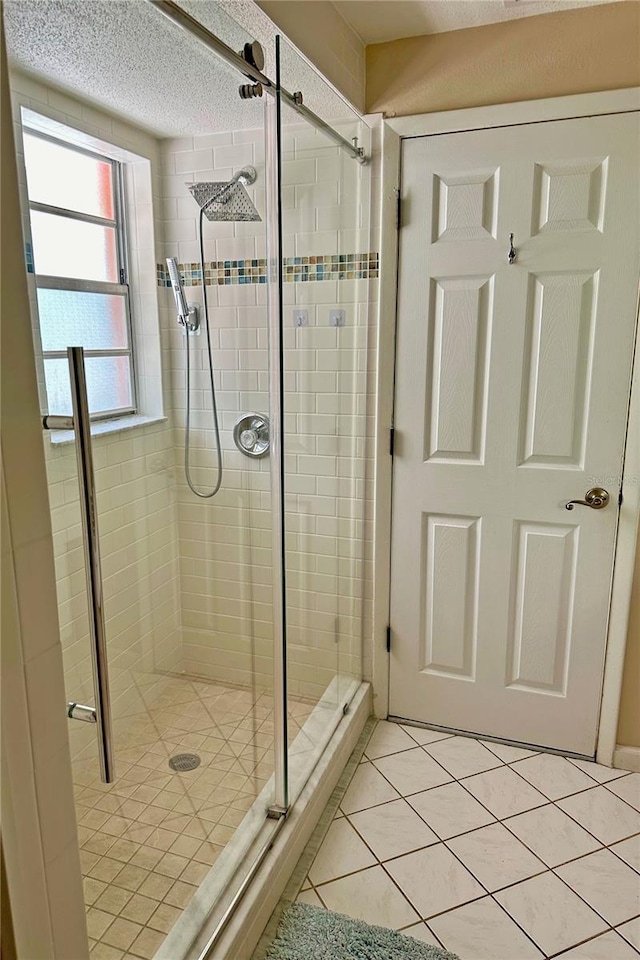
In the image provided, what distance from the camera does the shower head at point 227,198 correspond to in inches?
63.7

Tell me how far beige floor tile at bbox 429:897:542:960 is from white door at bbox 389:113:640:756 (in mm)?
801

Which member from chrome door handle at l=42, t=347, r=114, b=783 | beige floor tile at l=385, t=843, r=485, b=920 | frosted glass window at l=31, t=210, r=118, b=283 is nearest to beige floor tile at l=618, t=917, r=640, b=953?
beige floor tile at l=385, t=843, r=485, b=920

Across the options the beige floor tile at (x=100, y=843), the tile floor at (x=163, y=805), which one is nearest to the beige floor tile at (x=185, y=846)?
the tile floor at (x=163, y=805)

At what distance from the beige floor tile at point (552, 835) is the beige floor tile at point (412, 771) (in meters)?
0.29

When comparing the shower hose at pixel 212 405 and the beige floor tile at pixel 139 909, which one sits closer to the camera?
the beige floor tile at pixel 139 909

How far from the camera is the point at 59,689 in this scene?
0.93m

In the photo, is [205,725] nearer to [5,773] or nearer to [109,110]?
[5,773]

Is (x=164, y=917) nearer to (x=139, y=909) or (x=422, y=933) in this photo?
(x=139, y=909)

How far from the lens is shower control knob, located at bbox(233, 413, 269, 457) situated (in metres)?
1.81

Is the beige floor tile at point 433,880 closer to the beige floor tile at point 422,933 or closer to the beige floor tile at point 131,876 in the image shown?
the beige floor tile at point 422,933

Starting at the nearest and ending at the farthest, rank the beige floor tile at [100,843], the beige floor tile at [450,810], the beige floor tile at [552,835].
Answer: the beige floor tile at [100,843] → the beige floor tile at [552,835] → the beige floor tile at [450,810]

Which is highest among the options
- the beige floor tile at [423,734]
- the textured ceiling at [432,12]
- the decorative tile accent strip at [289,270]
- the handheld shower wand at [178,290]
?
the textured ceiling at [432,12]

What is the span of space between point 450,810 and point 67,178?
82.2 inches

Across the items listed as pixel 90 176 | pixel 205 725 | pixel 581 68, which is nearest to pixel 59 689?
pixel 205 725
